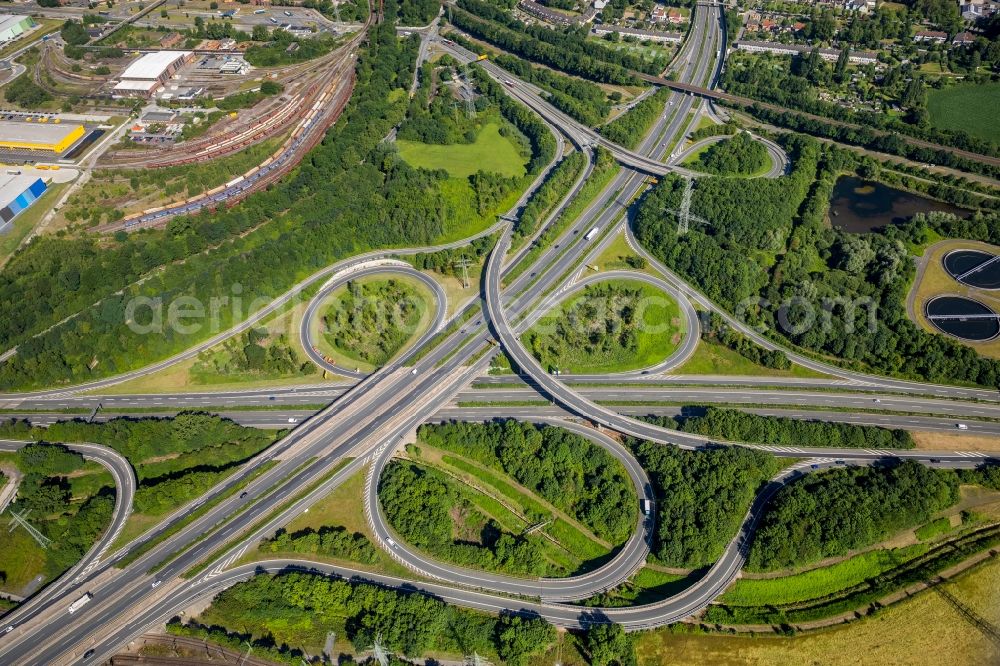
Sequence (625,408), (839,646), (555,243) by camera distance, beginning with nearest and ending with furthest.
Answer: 1. (839,646)
2. (625,408)
3. (555,243)

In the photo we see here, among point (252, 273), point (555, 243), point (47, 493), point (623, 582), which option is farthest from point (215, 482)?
point (555, 243)

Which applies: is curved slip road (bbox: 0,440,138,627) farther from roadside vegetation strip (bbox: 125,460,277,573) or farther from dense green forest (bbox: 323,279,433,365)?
dense green forest (bbox: 323,279,433,365)

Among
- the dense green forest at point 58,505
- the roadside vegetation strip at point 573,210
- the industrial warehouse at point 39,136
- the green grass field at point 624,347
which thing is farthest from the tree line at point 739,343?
the industrial warehouse at point 39,136

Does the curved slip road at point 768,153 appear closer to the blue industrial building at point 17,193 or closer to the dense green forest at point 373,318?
the dense green forest at point 373,318

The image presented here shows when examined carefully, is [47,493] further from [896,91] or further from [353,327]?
[896,91]

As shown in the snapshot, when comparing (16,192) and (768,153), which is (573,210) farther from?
(16,192)

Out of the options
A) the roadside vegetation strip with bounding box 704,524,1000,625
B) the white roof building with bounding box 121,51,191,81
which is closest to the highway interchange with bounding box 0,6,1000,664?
the roadside vegetation strip with bounding box 704,524,1000,625

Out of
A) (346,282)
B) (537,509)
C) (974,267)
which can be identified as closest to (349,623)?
(537,509)
